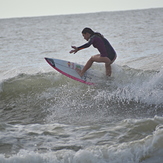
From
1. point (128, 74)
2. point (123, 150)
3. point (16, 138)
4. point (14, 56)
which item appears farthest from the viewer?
point (14, 56)

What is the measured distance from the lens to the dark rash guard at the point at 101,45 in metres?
8.13

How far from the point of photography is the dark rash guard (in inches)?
320

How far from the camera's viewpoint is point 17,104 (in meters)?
8.05

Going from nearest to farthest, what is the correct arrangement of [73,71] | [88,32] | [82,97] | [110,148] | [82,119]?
[110,148] → [82,119] → [88,32] → [82,97] → [73,71]

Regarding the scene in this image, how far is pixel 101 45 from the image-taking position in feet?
27.2

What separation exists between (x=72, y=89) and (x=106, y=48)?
5.33 feet

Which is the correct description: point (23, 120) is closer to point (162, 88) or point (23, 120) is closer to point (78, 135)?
point (78, 135)

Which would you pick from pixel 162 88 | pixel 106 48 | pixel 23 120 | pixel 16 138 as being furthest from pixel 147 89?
pixel 16 138

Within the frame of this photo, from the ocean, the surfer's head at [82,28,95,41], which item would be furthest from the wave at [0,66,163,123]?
the surfer's head at [82,28,95,41]

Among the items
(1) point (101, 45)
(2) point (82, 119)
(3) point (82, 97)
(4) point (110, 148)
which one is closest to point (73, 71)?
(3) point (82, 97)

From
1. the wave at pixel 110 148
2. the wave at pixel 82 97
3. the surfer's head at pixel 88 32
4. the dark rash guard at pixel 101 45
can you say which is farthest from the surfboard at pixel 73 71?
the wave at pixel 110 148

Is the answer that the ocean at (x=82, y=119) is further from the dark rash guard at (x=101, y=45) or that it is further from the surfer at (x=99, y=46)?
the dark rash guard at (x=101, y=45)

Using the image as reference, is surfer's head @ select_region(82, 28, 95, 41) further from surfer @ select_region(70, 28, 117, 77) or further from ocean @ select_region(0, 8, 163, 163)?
ocean @ select_region(0, 8, 163, 163)

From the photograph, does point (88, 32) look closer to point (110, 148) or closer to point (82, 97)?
point (82, 97)
